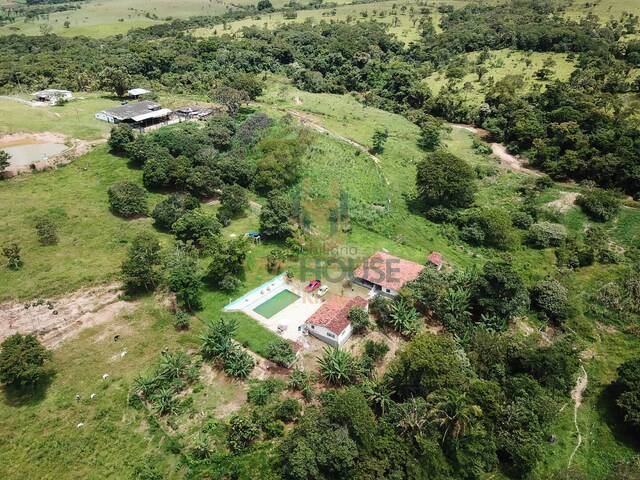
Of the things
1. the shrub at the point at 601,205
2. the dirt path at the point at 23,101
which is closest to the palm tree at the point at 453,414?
the shrub at the point at 601,205

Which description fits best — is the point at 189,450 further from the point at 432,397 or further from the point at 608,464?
the point at 608,464

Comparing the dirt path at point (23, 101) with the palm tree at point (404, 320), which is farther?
the dirt path at point (23, 101)

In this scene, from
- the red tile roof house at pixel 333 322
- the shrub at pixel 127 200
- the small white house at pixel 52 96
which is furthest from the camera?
the small white house at pixel 52 96

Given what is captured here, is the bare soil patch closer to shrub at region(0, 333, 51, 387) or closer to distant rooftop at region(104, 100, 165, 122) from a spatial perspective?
shrub at region(0, 333, 51, 387)

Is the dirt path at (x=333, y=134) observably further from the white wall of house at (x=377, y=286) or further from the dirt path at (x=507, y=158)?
the white wall of house at (x=377, y=286)

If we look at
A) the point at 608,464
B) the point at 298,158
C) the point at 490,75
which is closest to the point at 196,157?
the point at 298,158

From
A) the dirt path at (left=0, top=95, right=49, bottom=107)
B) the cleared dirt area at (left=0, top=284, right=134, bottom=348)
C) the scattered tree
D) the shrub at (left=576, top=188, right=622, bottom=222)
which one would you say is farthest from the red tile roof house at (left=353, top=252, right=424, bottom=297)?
the dirt path at (left=0, top=95, right=49, bottom=107)

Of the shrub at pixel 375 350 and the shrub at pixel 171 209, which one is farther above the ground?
the shrub at pixel 171 209
